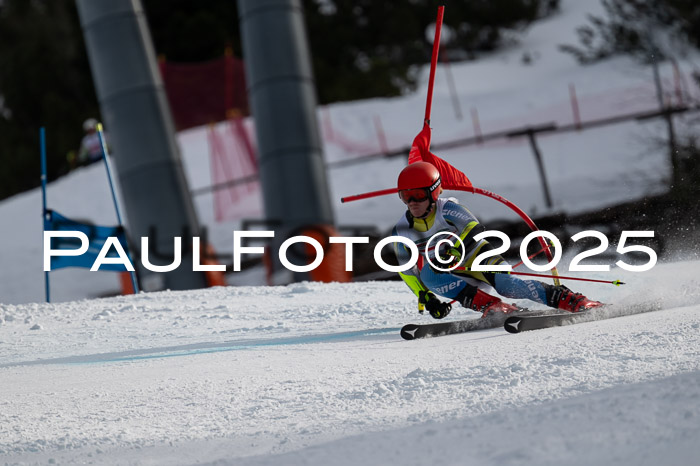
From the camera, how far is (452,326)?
5.45 metres

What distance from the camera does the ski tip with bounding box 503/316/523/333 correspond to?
5121 millimetres

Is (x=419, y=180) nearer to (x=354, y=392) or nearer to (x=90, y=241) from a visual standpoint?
(x=354, y=392)

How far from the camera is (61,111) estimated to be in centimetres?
2922

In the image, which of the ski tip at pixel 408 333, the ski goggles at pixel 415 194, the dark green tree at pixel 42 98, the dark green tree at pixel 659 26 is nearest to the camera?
the ski tip at pixel 408 333

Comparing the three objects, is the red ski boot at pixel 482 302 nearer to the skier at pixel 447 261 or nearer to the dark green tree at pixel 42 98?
the skier at pixel 447 261

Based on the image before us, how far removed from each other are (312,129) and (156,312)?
5054 millimetres

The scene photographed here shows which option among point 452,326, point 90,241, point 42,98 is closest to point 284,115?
point 90,241

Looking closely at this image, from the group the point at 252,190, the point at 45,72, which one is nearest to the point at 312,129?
the point at 252,190

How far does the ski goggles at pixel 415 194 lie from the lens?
5410 mm

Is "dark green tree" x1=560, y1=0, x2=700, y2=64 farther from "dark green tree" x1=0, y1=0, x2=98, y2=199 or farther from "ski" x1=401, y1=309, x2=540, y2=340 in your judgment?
"ski" x1=401, y1=309, x2=540, y2=340

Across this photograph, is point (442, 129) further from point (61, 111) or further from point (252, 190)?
point (61, 111)

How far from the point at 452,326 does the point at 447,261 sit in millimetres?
439

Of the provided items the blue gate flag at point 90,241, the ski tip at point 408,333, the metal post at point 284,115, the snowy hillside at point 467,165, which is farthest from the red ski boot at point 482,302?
the snowy hillside at point 467,165

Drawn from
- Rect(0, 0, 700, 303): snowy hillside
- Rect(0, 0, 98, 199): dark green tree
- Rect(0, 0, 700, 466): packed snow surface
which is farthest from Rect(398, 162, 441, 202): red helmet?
Rect(0, 0, 98, 199): dark green tree
